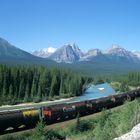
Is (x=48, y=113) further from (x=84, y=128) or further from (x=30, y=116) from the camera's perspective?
(x=84, y=128)

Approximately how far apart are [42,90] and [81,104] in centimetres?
7916

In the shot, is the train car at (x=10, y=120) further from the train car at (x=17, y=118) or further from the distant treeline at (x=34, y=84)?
the distant treeline at (x=34, y=84)

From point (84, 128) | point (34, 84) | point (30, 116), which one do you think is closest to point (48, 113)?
point (30, 116)

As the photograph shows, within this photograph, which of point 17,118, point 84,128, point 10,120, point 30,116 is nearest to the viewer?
point 10,120

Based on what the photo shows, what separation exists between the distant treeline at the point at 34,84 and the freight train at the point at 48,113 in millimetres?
54939

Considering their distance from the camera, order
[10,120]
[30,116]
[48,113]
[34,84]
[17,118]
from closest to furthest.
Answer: [10,120] → [17,118] → [30,116] → [48,113] → [34,84]

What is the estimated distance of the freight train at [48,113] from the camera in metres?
51.6

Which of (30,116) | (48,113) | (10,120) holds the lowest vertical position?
(48,113)

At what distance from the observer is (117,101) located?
91.9 m

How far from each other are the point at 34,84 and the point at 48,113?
89.4 meters

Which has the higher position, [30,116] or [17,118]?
[17,118]

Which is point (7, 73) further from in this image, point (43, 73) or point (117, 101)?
point (117, 101)

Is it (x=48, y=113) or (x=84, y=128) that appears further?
(x=48, y=113)

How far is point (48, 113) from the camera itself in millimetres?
60125
